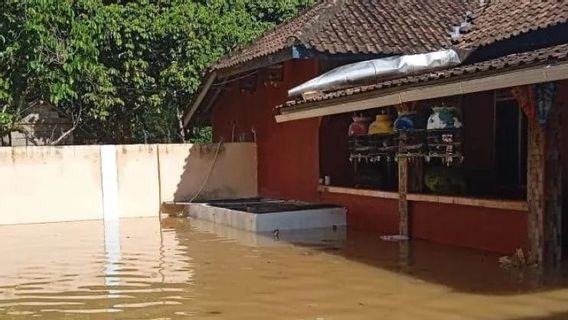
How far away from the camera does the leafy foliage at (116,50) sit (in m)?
16.3

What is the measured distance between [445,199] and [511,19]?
12.3ft

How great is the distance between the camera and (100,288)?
805 cm

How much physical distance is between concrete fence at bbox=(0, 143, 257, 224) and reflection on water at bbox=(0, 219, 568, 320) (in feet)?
11.5

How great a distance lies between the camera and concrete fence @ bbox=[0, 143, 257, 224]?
15688mm

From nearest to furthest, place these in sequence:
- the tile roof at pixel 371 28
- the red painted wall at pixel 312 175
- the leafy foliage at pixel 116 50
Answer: the red painted wall at pixel 312 175 < the tile roof at pixel 371 28 < the leafy foliage at pixel 116 50

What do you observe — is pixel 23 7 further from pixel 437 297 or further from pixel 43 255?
pixel 437 297

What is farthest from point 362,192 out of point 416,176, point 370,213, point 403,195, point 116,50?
point 116,50

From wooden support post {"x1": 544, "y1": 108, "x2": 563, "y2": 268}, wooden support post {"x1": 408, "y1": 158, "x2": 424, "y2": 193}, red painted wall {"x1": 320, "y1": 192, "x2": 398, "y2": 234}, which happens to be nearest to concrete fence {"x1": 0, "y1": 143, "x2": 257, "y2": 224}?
red painted wall {"x1": 320, "y1": 192, "x2": 398, "y2": 234}

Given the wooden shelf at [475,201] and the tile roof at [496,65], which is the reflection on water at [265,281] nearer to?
the wooden shelf at [475,201]

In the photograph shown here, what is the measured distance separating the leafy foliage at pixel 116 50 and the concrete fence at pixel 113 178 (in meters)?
1.66

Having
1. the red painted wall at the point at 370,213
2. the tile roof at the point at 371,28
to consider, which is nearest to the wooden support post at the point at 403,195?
the red painted wall at the point at 370,213

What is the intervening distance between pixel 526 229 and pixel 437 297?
2.45 meters

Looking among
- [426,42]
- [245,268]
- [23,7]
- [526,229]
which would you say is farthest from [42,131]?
[526,229]

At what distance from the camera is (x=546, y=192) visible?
27.4 feet
